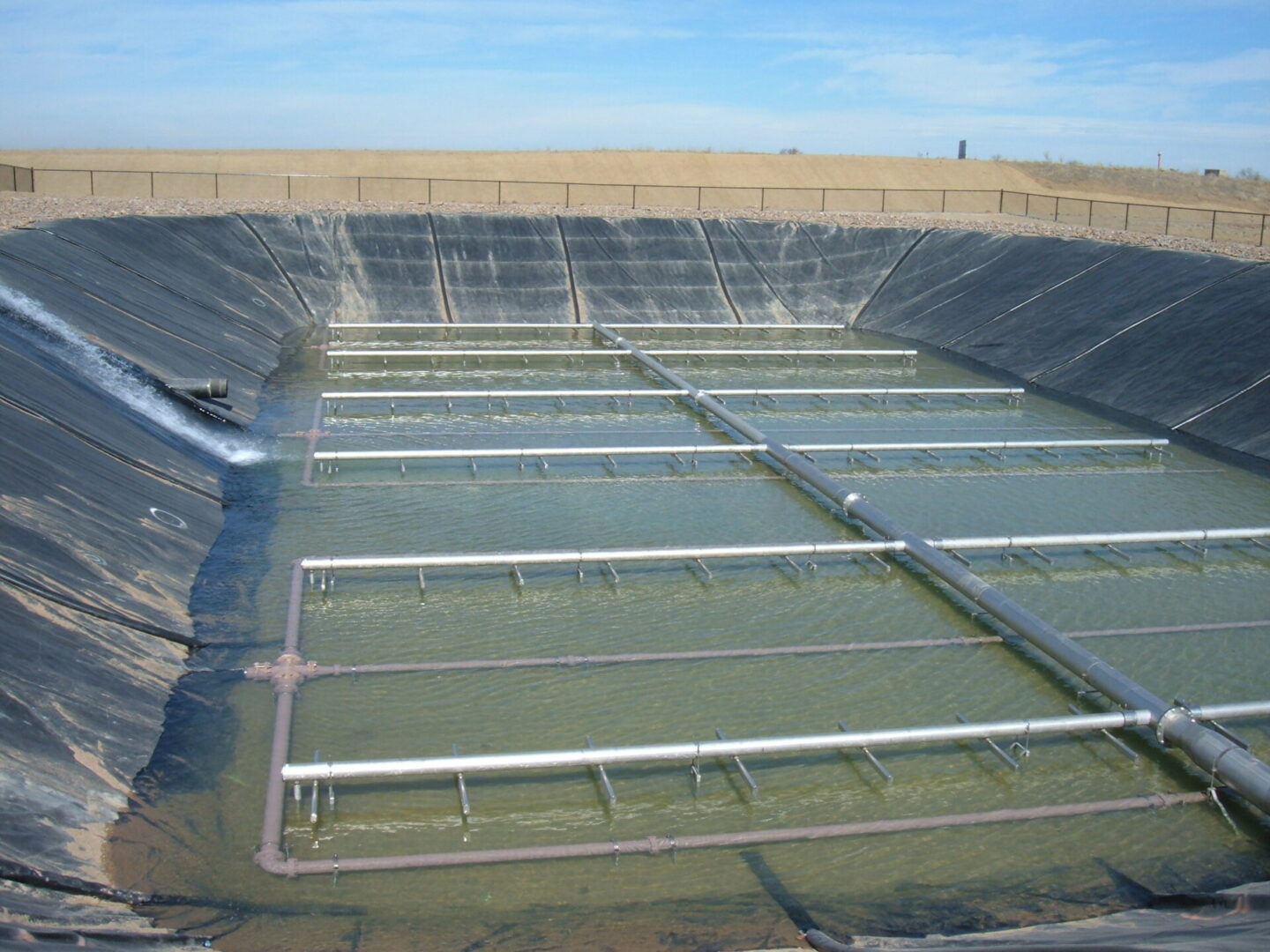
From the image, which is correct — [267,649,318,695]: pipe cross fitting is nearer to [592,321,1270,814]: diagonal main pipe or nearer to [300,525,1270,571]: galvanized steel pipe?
[300,525,1270,571]: galvanized steel pipe

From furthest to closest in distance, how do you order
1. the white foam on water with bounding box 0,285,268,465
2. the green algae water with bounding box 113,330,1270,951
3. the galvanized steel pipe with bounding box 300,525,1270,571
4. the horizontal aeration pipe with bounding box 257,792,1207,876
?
the white foam on water with bounding box 0,285,268,465
the galvanized steel pipe with bounding box 300,525,1270,571
the horizontal aeration pipe with bounding box 257,792,1207,876
the green algae water with bounding box 113,330,1270,951

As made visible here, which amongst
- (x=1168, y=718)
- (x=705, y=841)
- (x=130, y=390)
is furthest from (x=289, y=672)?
(x=130, y=390)

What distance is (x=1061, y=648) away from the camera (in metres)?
9.30

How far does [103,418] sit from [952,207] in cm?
4906

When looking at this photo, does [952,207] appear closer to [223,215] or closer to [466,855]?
[223,215]

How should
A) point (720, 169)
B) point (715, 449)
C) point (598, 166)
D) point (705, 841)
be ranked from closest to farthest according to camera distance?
point (705, 841), point (715, 449), point (720, 169), point (598, 166)

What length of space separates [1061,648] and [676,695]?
10.1 ft

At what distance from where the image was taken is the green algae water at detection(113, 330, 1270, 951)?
6.46 m

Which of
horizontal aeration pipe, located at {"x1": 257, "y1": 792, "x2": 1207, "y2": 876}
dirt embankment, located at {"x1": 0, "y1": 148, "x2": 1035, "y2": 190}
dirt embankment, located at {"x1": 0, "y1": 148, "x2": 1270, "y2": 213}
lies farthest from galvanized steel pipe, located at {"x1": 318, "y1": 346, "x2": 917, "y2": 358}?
dirt embankment, located at {"x1": 0, "y1": 148, "x2": 1035, "y2": 190}

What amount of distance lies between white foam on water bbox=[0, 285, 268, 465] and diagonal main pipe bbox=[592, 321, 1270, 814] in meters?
6.77

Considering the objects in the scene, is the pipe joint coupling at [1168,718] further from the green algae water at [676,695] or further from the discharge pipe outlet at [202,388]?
the discharge pipe outlet at [202,388]

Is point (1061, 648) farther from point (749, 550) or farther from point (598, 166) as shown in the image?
point (598, 166)

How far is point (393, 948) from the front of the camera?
19.4 ft

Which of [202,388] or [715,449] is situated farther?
[202,388]
